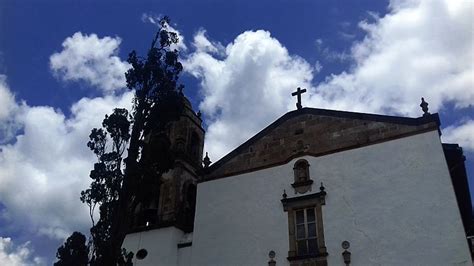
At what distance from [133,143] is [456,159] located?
10.4 metres

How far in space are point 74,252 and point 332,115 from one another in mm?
9731

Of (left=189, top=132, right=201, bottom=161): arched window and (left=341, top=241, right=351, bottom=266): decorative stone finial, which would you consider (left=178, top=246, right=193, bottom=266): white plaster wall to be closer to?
(left=189, top=132, right=201, bottom=161): arched window

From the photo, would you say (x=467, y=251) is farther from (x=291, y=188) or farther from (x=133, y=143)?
(x=133, y=143)

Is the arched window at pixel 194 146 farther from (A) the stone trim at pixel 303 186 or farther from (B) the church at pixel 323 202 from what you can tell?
(A) the stone trim at pixel 303 186

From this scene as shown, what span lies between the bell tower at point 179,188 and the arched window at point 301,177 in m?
4.49

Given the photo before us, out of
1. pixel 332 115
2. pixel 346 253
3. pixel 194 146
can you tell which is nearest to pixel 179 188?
pixel 194 146

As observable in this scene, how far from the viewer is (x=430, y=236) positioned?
485 inches

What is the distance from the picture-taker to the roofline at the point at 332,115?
559 inches

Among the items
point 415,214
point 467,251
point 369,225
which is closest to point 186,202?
point 369,225

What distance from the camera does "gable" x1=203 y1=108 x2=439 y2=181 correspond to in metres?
14.6

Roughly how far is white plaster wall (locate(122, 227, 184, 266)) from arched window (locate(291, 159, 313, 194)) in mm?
5058

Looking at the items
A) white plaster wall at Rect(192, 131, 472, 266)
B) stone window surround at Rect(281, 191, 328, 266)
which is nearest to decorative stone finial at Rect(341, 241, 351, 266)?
white plaster wall at Rect(192, 131, 472, 266)

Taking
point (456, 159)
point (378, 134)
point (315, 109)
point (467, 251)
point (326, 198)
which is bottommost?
point (467, 251)

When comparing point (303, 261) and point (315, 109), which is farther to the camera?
point (315, 109)
